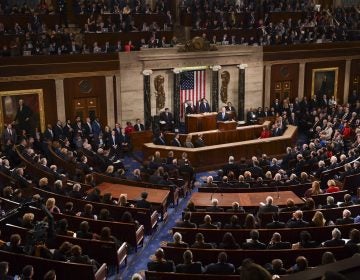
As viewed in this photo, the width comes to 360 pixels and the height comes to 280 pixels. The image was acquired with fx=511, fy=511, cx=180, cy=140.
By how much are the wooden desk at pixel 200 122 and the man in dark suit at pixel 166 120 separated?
128cm

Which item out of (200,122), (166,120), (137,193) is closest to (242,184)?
(137,193)

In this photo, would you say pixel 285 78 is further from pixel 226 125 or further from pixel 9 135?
pixel 9 135

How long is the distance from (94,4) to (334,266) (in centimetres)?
1884

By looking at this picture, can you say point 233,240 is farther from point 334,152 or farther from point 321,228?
point 334,152

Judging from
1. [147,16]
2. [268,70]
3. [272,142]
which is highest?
[147,16]

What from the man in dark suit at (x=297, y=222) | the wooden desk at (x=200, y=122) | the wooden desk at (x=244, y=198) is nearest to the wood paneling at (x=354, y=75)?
the wooden desk at (x=200, y=122)

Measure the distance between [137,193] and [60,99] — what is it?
26.8ft

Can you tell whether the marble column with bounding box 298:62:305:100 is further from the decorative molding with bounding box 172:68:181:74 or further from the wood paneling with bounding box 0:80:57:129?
the wood paneling with bounding box 0:80:57:129

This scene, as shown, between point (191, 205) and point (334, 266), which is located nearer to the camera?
point (334, 266)

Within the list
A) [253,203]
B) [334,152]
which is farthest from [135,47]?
[253,203]

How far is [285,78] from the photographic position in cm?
2339

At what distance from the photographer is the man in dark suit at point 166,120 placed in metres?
19.7

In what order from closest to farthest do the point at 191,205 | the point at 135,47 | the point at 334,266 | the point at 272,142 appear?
the point at 334,266 → the point at 191,205 → the point at 272,142 → the point at 135,47

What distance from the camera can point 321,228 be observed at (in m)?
8.78
